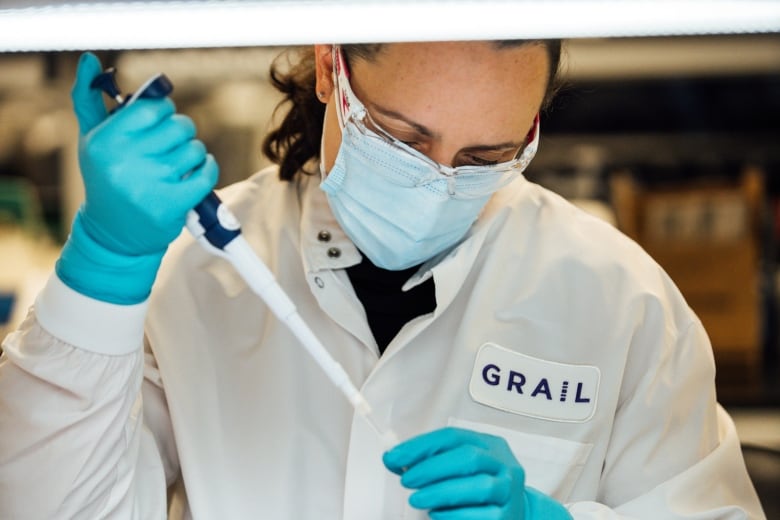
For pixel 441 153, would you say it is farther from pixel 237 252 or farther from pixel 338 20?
pixel 338 20

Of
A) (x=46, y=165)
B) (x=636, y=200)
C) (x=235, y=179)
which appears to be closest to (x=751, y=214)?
(x=636, y=200)

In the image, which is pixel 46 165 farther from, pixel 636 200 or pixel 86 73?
pixel 86 73

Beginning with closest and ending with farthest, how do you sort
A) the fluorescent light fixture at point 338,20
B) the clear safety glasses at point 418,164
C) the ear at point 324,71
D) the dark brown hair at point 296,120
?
the fluorescent light fixture at point 338,20 < the clear safety glasses at point 418,164 < the ear at point 324,71 < the dark brown hair at point 296,120

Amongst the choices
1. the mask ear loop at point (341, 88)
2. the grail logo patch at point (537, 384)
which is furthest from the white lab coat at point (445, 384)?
the mask ear loop at point (341, 88)

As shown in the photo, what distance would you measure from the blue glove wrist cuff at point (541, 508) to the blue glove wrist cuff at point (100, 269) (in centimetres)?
57

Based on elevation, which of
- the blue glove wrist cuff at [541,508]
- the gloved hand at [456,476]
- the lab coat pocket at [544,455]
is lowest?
the lab coat pocket at [544,455]

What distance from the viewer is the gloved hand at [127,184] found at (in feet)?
3.58

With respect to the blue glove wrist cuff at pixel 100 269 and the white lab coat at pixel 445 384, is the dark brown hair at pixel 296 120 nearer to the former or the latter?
the white lab coat at pixel 445 384

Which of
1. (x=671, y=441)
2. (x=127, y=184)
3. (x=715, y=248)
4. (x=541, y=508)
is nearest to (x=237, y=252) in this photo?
(x=127, y=184)

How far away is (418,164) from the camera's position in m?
1.32

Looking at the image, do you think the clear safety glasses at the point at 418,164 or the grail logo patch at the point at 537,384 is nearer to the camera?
Result: the clear safety glasses at the point at 418,164

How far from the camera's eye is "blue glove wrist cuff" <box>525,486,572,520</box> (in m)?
1.32

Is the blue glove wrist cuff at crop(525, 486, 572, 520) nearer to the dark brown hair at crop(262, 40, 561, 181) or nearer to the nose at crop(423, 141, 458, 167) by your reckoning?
the nose at crop(423, 141, 458, 167)

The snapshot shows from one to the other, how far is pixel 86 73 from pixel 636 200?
302 cm
